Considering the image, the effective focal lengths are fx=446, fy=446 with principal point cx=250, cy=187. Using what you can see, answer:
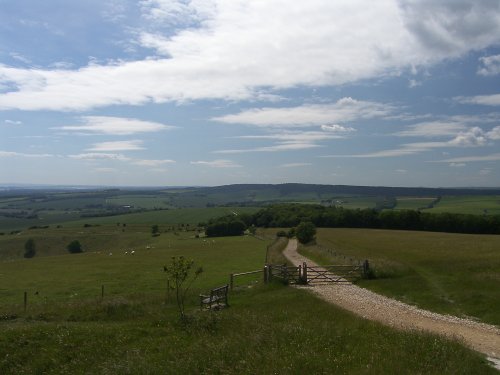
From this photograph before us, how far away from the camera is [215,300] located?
25828 mm

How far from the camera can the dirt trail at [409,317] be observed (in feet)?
56.5

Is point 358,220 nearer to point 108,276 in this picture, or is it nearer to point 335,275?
point 108,276

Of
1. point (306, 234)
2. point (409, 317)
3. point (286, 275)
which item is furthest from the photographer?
point (306, 234)

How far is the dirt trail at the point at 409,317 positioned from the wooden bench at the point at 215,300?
619 centimetres

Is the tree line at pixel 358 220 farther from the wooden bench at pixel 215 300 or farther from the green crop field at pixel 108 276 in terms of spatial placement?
the wooden bench at pixel 215 300

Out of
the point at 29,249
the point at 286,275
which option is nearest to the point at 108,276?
the point at 286,275

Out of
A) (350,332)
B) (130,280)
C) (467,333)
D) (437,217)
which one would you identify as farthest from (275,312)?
(437,217)

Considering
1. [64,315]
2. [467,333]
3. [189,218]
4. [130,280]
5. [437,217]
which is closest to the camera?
[467,333]

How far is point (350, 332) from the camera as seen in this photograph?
15.7 m

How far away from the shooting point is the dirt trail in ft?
56.5

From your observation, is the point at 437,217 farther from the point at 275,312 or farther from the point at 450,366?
the point at 450,366

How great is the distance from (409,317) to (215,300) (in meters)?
10.6

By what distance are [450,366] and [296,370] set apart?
3.98m

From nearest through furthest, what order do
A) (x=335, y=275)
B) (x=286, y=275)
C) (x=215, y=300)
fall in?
(x=215, y=300), (x=286, y=275), (x=335, y=275)
